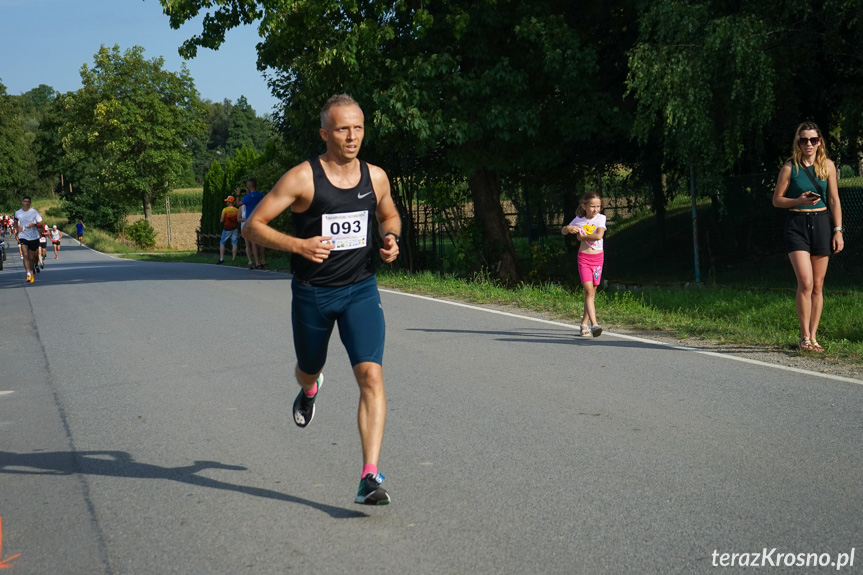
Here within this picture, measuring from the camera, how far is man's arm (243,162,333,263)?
4.70 meters

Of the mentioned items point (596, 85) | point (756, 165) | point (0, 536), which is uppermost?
point (596, 85)

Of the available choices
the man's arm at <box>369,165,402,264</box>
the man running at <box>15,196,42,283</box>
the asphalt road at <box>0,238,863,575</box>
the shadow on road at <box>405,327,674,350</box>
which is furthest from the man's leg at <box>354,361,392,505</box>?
the man running at <box>15,196,42,283</box>

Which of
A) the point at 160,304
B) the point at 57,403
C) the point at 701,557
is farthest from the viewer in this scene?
the point at 160,304

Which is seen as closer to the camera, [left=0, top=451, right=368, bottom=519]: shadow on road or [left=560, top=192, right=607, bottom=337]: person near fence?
[left=0, top=451, right=368, bottom=519]: shadow on road

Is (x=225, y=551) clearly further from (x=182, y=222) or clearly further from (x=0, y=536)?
(x=182, y=222)

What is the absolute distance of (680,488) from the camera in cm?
490

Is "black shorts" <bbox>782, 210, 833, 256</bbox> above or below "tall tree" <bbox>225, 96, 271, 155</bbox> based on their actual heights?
below

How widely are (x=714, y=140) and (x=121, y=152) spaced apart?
60.6m

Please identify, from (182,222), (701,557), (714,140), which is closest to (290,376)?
(701,557)

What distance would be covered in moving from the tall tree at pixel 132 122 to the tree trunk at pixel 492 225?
52214mm

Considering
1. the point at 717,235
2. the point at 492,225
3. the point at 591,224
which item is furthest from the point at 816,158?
the point at 492,225

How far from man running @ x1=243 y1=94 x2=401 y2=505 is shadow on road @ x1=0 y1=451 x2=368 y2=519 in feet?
2.17

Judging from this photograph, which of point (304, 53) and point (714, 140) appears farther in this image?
point (304, 53)

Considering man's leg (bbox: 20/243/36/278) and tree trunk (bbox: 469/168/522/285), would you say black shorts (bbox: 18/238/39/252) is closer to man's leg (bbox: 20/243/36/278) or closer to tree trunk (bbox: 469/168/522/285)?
man's leg (bbox: 20/243/36/278)
